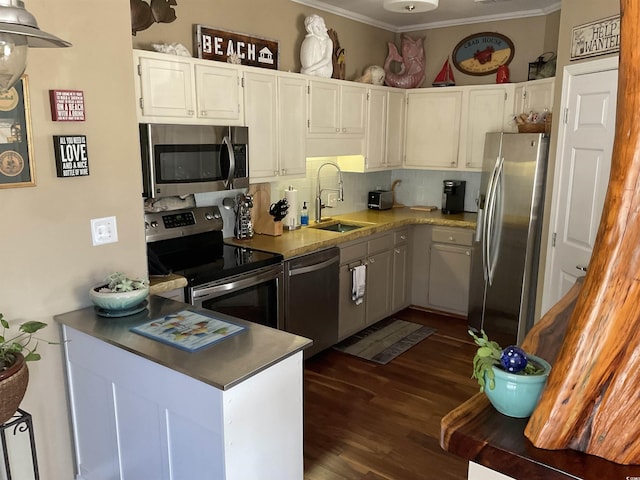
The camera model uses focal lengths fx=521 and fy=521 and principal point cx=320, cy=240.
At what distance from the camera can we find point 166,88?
9.69 feet

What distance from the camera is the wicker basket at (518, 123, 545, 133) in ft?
13.2

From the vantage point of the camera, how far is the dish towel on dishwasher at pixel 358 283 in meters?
4.16

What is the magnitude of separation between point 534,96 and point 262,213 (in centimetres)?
249

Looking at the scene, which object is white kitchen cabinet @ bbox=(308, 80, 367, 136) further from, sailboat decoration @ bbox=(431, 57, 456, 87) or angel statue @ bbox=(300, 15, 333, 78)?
sailboat decoration @ bbox=(431, 57, 456, 87)

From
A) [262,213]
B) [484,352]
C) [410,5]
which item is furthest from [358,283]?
[484,352]

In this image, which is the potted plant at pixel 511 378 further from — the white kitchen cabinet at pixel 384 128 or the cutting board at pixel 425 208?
the cutting board at pixel 425 208

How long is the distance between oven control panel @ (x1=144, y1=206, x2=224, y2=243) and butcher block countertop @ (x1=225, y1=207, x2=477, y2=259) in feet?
0.84

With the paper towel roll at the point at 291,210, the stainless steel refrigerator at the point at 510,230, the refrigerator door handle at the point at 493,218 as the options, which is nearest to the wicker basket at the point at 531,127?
the stainless steel refrigerator at the point at 510,230

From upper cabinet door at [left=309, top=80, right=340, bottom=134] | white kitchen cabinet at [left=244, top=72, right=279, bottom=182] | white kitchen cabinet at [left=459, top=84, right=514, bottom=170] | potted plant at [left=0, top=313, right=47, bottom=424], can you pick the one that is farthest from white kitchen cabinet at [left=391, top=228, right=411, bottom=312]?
potted plant at [left=0, top=313, right=47, bottom=424]

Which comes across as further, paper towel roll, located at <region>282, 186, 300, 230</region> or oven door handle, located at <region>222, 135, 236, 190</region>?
paper towel roll, located at <region>282, 186, 300, 230</region>

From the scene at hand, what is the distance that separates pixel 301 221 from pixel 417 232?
1185 mm

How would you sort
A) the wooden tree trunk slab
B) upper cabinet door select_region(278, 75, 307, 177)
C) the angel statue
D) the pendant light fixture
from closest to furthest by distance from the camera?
→ the wooden tree trunk slab
the pendant light fixture
upper cabinet door select_region(278, 75, 307, 177)
the angel statue

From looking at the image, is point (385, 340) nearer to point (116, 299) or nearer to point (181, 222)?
point (181, 222)

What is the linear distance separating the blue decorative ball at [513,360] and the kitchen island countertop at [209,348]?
2.67ft
